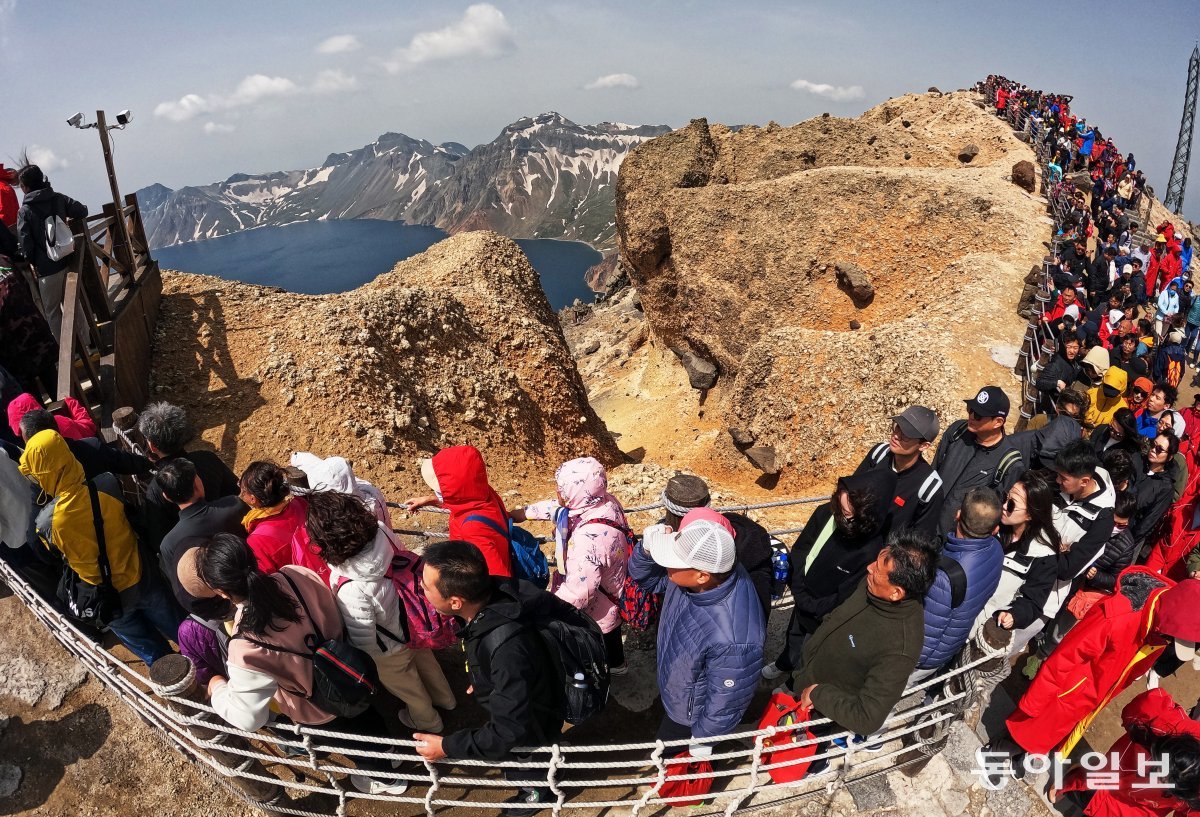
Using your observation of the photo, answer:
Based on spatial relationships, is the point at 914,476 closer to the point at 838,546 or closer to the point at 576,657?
the point at 838,546

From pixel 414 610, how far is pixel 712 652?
6.80 feet

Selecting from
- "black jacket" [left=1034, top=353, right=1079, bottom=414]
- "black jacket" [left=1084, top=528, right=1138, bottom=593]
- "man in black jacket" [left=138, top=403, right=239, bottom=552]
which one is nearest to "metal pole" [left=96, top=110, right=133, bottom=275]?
"man in black jacket" [left=138, top=403, right=239, bottom=552]

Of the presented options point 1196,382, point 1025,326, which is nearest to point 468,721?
point 1025,326

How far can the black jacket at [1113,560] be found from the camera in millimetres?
5941

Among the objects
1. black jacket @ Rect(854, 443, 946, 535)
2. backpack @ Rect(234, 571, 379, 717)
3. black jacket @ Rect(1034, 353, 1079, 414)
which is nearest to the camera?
backpack @ Rect(234, 571, 379, 717)

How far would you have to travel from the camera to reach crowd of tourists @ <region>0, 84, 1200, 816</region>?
3.57 metres

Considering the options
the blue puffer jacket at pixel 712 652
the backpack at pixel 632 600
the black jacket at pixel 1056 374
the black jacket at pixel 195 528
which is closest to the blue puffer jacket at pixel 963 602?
the blue puffer jacket at pixel 712 652

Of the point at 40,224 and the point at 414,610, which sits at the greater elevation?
the point at 40,224

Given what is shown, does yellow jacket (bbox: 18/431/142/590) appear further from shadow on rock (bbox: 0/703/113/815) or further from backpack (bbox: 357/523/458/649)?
backpack (bbox: 357/523/458/649)

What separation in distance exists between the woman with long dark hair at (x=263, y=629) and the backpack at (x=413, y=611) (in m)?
0.45

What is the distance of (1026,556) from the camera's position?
15.8 feet

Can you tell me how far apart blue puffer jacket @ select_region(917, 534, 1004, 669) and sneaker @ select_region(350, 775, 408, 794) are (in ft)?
12.7

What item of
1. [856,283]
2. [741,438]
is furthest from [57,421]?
[856,283]

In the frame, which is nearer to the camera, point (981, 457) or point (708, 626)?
point (708, 626)
